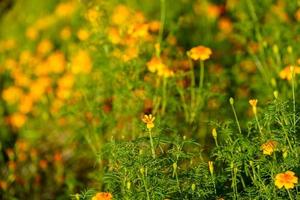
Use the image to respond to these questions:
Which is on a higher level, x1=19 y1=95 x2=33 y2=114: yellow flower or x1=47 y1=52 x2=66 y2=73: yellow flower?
x1=47 y1=52 x2=66 y2=73: yellow flower

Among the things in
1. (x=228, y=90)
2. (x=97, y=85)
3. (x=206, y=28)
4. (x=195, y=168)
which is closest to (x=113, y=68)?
(x=97, y=85)

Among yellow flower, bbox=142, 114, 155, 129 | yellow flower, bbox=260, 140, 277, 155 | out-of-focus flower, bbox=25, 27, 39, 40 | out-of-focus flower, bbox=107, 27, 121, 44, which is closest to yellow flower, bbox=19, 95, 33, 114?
out-of-focus flower, bbox=25, 27, 39, 40

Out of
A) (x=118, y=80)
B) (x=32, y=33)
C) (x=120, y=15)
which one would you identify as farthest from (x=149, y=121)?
(x=32, y=33)

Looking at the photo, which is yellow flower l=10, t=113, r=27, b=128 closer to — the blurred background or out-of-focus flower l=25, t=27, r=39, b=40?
the blurred background

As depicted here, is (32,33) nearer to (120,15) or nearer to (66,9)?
(66,9)

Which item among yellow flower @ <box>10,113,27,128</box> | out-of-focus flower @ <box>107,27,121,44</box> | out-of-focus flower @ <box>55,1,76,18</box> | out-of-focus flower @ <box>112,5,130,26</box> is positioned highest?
out-of-focus flower @ <box>55,1,76,18</box>

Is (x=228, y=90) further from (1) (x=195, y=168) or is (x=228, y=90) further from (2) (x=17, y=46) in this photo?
(2) (x=17, y=46)
